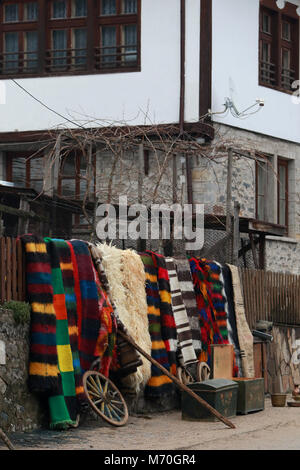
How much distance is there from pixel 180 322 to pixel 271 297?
4.93 m

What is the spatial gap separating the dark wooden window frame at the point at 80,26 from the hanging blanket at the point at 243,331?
24.4 feet

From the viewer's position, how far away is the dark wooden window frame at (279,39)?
84.6ft

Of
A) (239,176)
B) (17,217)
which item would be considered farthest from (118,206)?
(239,176)

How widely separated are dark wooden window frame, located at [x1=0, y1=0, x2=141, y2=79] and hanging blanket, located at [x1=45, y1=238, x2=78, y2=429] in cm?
1170

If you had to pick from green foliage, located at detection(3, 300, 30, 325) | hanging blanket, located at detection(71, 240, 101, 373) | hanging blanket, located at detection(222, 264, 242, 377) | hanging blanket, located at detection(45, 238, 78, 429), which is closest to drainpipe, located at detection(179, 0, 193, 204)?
hanging blanket, located at detection(222, 264, 242, 377)

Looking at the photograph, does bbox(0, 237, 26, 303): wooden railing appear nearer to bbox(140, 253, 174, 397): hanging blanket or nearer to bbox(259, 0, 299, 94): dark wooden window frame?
bbox(140, 253, 174, 397): hanging blanket

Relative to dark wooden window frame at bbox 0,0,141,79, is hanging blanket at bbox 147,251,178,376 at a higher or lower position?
lower

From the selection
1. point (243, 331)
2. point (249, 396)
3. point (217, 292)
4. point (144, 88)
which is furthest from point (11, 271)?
point (144, 88)

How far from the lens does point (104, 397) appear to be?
13.0 metres

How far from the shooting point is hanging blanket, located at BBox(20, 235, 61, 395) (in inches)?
480

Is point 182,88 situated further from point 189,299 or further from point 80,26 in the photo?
point 189,299
